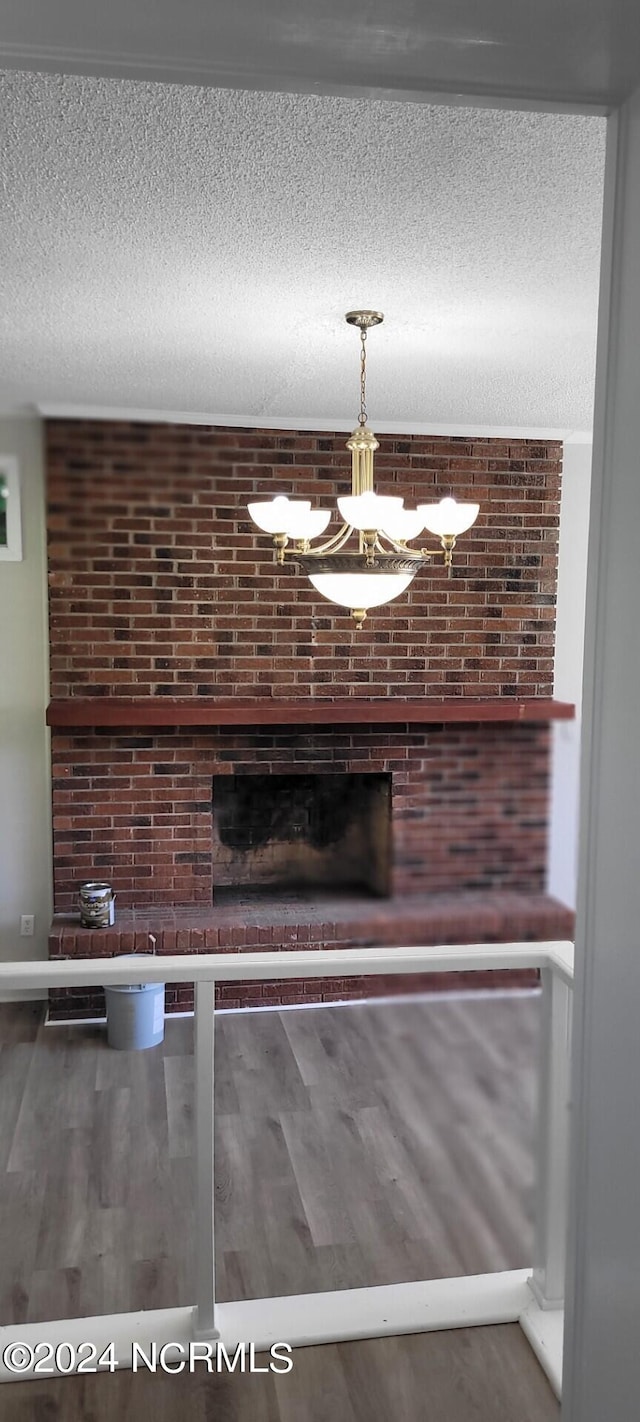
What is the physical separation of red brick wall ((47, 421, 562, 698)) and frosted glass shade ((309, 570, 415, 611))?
1.50 metres

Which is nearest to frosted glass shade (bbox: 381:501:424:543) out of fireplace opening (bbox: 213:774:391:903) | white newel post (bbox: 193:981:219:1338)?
white newel post (bbox: 193:981:219:1338)

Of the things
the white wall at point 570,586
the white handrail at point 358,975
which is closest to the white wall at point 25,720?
the white wall at point 570,586

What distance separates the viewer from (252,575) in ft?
13.7

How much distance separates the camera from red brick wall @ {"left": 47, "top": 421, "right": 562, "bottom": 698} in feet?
13.4

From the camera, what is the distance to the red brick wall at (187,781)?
418cm

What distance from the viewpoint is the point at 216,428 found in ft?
13.5

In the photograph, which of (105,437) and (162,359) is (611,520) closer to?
(162,359)

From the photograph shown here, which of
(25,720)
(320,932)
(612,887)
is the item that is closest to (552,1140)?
(612,887)

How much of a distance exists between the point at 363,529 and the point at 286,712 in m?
1.67

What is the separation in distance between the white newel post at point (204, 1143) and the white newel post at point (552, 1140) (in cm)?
59

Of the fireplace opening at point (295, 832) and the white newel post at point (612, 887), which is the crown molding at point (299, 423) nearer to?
the fireplace opening at point (295, 832)

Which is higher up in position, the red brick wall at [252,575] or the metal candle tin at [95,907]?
the red brick wall at [252,575]

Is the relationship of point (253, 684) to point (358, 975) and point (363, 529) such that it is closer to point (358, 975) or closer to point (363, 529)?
point (363, 529)

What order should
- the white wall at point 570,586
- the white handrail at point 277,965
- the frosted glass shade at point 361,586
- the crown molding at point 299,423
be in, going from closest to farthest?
the white handrail at point 277,965 → the frosted glass shade at point 361,586 → the crown molding at point 299,423 → the white wall at point 570,586
